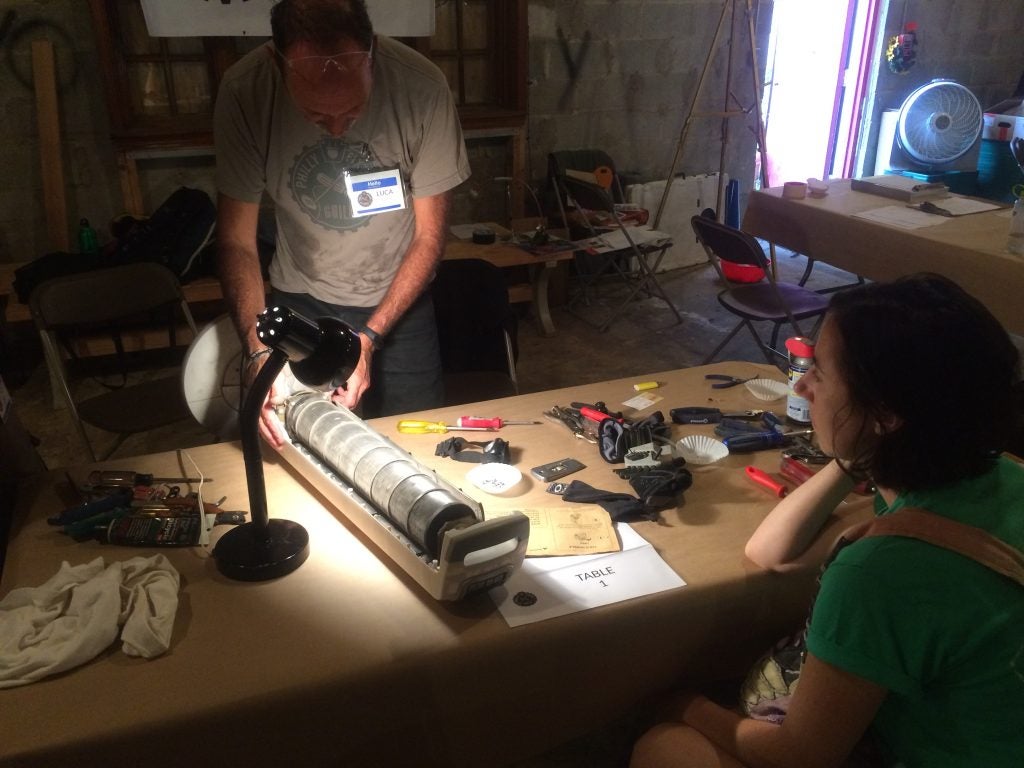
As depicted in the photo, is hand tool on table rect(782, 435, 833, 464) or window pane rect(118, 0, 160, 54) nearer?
hand tool on table rect(782, 435, 833, 464)

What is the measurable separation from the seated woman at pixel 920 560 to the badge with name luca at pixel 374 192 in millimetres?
1176

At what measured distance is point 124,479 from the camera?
4.60 ft

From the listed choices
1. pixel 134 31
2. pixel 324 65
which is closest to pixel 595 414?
pixel 324 65

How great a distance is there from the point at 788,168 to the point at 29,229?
5.16 m

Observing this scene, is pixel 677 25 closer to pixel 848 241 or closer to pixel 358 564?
pixel 848 241

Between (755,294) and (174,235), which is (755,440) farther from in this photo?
(174,235)

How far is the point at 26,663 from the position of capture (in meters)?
0.98

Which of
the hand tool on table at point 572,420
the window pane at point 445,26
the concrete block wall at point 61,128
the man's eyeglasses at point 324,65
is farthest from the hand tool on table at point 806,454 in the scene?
the concrete block wall at point 61,128

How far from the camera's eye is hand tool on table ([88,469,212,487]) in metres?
1.39

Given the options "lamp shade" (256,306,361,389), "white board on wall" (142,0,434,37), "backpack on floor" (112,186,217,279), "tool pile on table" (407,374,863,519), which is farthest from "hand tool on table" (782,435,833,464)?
"white board on wall" (142,0,434,37)

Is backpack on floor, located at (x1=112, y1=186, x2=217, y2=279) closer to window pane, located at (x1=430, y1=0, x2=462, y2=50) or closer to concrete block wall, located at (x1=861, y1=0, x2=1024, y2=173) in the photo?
window pane, located at (x1=430, y1=0, x2=462, y2=50)

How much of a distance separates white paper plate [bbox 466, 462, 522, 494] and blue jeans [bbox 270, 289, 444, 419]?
629mm

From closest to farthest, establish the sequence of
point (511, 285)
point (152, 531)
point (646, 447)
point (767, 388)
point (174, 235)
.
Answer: point (152, 531)
point (646, 447)
point (767, 388)
point (174, 235)
point (511, 285)

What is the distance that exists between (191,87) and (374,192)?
9.15 feet
